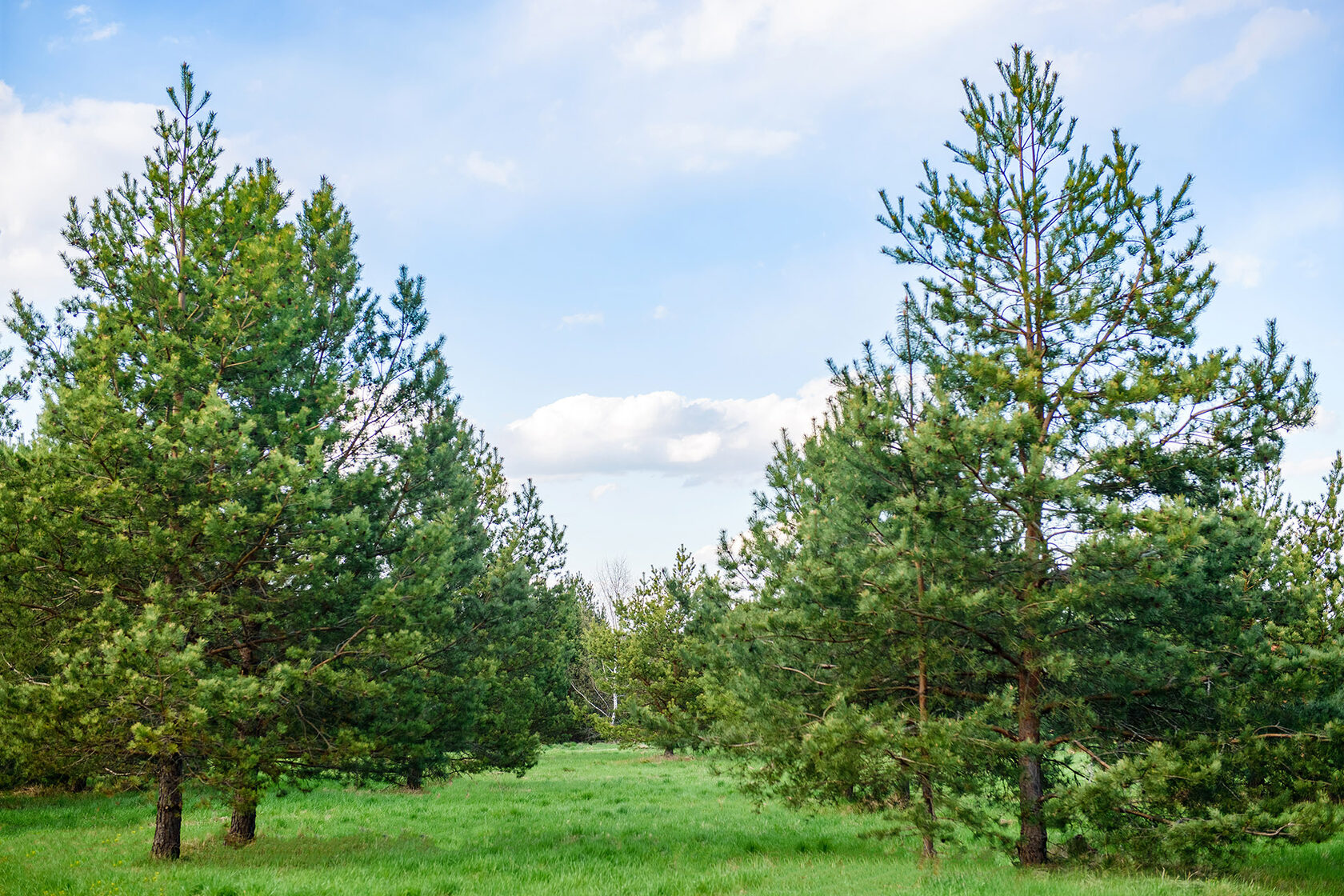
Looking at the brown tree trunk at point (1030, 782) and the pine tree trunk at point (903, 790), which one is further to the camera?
the pine tree trunk at point (903, 790)

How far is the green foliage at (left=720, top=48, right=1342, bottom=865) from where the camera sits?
852 centimetres

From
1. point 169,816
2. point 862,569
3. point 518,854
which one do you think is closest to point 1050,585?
point 862,569

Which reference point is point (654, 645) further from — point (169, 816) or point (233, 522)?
point (233, 522)

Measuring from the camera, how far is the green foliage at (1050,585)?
8523 millimetres

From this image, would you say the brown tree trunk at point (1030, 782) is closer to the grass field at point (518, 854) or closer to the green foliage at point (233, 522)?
the grass field at point (518, 854)

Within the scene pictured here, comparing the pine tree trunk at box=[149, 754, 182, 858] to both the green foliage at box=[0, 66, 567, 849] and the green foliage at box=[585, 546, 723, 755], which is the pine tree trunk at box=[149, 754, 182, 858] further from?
the green foliage at box=[585, 546, 723, 755]

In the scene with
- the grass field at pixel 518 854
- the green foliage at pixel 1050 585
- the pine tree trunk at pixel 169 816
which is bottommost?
the grass field at pixel 518 854

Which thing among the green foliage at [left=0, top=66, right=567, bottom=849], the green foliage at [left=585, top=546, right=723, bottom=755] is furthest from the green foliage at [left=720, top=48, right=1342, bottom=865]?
the green foliage at [left=585, top=546, right=723, bottom=755]

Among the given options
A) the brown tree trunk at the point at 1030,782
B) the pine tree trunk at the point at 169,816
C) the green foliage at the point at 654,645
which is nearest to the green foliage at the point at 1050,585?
the brown tree trunk at the point at 1030,782

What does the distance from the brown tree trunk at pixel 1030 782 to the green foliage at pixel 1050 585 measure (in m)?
0.03

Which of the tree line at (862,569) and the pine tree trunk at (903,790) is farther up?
the tree line at (862,569)

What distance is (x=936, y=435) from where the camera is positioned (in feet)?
28.2

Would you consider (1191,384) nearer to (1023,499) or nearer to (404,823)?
(1023,499)

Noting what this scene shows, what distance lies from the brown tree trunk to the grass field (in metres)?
0.41
